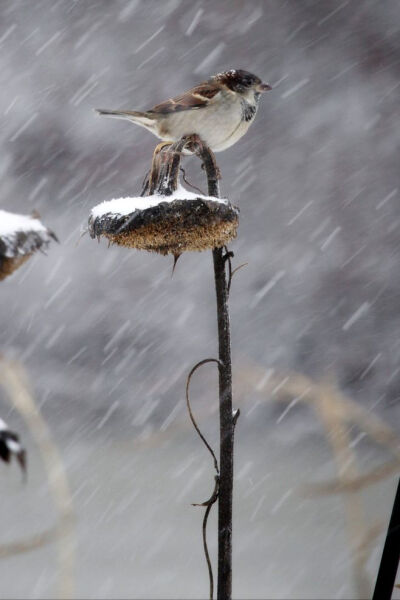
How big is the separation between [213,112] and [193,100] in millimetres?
29

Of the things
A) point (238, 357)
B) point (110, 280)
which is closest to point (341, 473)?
point (238, 357)

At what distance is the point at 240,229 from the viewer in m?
1.83

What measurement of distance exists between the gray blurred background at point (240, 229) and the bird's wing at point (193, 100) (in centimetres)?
119

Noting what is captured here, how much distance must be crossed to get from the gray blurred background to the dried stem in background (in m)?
0.03

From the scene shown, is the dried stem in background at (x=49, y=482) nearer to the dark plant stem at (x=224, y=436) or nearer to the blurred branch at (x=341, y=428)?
the blurred branch at (x=341, y=428)

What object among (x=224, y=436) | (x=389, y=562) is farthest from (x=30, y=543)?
(x=389, y=562)

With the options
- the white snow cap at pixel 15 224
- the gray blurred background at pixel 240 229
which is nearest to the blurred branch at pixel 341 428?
the gray blurred background at pixel 240 229

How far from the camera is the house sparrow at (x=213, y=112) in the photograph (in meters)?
→ 0.57

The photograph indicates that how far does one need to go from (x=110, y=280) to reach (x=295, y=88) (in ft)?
2.46

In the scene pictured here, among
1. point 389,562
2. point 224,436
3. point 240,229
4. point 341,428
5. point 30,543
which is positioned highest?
point 240,229

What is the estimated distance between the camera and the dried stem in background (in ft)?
5.13

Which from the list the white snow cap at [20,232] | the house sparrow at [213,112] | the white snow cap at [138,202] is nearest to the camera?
the white snow cap at [20,232]

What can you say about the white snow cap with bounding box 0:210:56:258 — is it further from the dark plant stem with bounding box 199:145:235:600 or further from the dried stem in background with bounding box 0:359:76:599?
the dried stem in background with bounding box 0:359:76:599

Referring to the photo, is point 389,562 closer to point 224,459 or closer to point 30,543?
point 224,459
